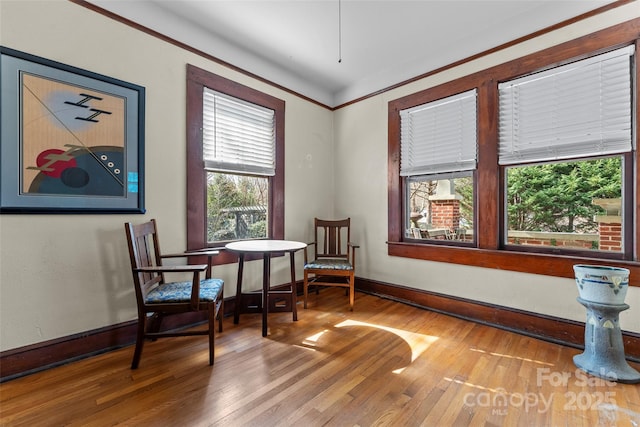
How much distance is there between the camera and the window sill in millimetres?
2156

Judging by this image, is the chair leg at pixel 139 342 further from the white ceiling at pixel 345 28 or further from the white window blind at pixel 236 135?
the white ceiling at pixel 345 28

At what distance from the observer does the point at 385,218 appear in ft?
11.6

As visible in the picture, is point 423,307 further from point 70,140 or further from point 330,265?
point 70,140

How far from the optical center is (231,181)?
3.04 meters

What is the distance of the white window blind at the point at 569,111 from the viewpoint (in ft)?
6.89

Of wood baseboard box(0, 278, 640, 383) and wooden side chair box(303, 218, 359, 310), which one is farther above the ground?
wooden side chair box(303, 218, 359, 310)

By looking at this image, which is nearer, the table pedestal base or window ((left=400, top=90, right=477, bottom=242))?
the table pedestal base

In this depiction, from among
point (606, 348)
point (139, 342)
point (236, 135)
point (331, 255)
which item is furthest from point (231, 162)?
point (606, 348)

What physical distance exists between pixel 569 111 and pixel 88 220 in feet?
12.9

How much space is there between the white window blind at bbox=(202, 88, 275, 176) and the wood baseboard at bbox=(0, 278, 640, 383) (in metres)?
1.47

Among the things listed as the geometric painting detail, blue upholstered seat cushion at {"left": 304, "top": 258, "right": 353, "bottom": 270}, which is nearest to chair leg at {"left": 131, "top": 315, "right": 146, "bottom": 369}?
the geometric painting detail

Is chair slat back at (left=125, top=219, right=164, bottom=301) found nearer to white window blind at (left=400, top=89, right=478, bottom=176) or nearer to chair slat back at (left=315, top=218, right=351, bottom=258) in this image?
chair slat back at (left=315, top=218, right=351, bottom=258)

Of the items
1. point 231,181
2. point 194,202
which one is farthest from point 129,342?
point 231,181

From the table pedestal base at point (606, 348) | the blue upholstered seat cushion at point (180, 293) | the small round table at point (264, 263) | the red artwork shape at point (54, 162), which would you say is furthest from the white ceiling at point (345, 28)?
the table pedestal base at point (606, 348)
